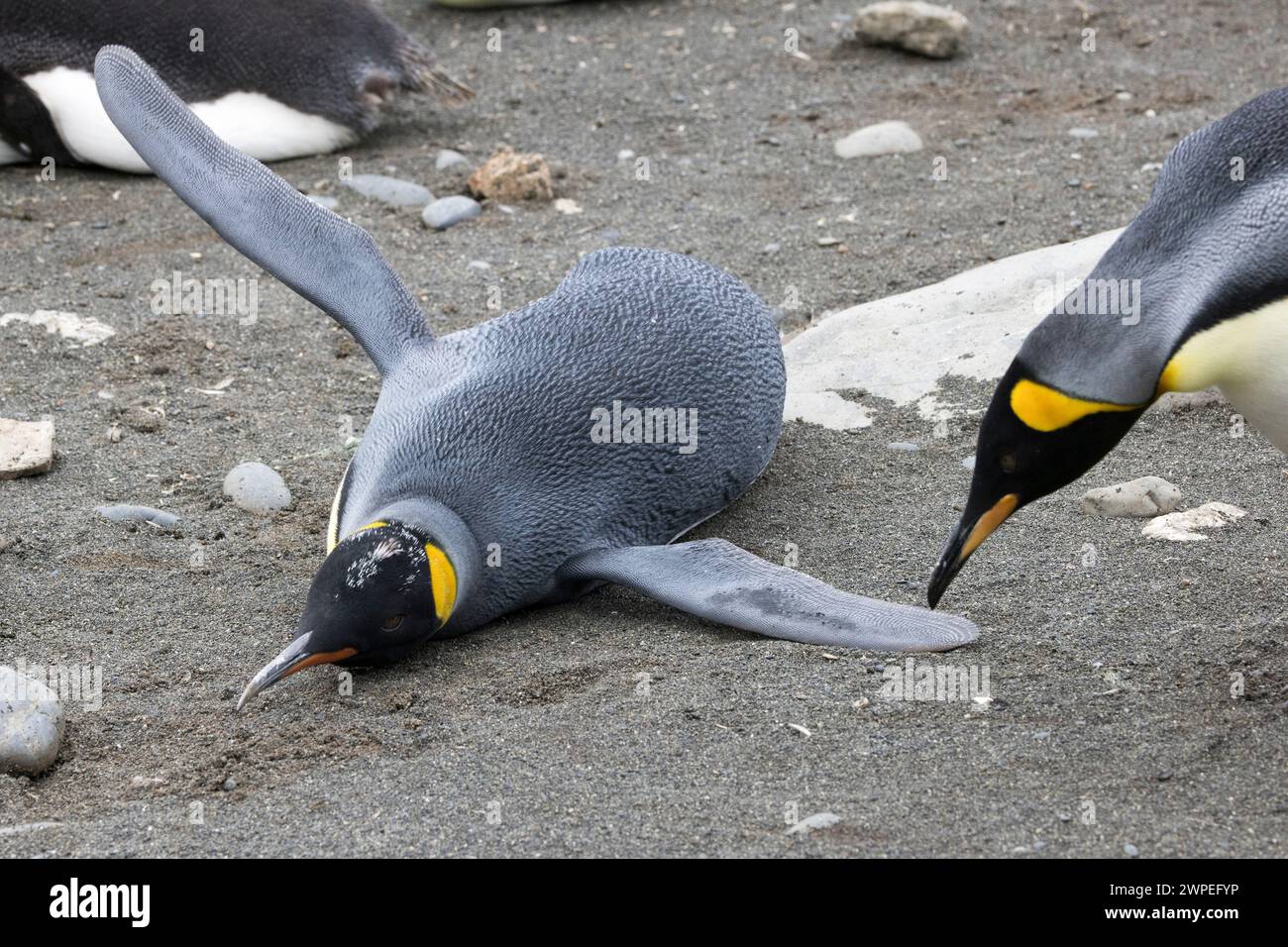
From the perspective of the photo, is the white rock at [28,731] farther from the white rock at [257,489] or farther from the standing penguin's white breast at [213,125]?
the standing penguin's white breast at [213,125]

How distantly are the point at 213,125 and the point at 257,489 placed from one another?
2791 mm

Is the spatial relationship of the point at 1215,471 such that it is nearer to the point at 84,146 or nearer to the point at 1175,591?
the point at 1175,591

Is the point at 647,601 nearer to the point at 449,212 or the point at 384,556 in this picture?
the point at 384,556

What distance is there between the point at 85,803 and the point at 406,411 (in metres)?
1.28

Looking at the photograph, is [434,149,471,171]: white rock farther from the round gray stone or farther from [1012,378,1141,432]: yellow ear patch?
[1012,378,1141,432]: yellow ear patch

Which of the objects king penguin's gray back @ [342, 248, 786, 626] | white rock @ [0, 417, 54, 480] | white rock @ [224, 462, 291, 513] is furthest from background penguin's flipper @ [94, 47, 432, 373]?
white rock @ [0, 417, 54, 480]

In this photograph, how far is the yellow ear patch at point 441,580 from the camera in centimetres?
346

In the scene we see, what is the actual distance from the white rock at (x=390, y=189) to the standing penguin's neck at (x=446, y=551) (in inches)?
118

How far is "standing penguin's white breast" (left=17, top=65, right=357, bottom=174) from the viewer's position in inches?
258

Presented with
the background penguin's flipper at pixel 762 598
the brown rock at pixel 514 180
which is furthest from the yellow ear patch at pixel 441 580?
the brown rock at pixel 514 180

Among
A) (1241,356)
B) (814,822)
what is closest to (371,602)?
(814,822)

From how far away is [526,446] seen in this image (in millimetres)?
3867

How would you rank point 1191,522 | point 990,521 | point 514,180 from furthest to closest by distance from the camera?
point 514,180 → point 1191,522 → point 990,521

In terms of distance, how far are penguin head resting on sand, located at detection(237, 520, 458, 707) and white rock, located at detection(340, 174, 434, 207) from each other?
10.4 feet
